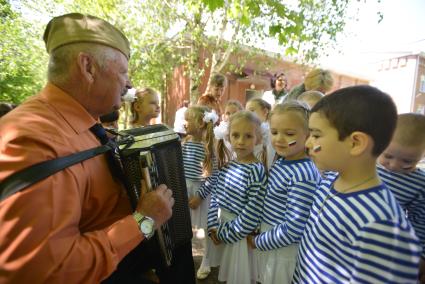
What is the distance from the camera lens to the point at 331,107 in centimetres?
139

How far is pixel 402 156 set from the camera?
1.79m

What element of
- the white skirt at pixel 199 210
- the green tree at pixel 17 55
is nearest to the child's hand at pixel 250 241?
the white skirt at pixel 199 210

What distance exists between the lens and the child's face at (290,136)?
216 centimetres

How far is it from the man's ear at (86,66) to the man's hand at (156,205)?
2.15 feet

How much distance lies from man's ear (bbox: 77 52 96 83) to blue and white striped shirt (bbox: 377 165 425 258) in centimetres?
205

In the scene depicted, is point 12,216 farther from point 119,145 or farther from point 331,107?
point 331,107

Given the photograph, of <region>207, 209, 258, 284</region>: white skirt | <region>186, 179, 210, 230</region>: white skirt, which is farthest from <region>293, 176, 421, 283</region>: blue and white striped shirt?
<region>186, 179, 210, 230</region>: white skirt

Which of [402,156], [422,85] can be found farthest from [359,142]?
[422,85]

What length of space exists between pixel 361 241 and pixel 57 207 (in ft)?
4.21

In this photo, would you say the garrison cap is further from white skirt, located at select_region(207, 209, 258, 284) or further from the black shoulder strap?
white skirt, located at select_region(207, 209, 258, 284)

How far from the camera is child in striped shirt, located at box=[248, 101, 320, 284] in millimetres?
1929

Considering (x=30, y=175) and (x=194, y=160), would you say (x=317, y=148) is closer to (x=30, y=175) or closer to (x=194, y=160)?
(x=30, y=175)

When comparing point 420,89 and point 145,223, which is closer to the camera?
point 145,223

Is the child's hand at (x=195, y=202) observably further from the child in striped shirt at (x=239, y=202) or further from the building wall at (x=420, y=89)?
the building wall at (x=420, y=89)
